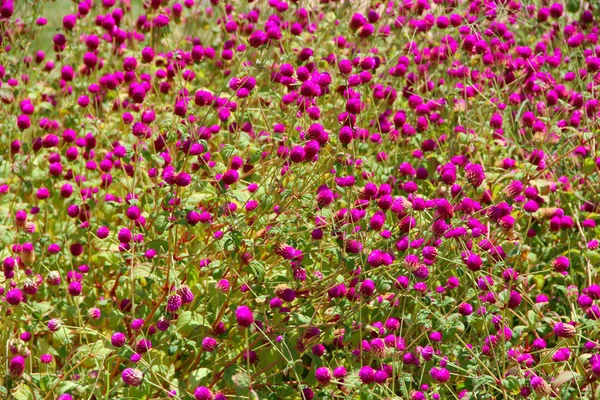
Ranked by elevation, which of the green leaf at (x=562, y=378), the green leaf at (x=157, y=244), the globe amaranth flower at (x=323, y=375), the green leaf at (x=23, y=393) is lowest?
the green leaf at (x=562, y=378)

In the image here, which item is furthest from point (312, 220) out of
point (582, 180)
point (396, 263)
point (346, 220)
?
A: point (582, 180)

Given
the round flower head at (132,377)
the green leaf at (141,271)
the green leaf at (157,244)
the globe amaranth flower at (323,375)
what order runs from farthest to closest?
the green leaf at (157,244) < the green leaf at (141,271) < the globe amaranth flower at (323,375) < the round flower head at (132,377)

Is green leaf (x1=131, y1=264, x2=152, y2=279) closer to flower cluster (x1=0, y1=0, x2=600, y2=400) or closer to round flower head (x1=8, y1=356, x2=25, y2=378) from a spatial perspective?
flower cluster (x1=0, y1=0, x2=600, y2=400)

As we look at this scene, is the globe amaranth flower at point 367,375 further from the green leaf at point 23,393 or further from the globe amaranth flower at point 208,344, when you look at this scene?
the green leaf at point 23,393

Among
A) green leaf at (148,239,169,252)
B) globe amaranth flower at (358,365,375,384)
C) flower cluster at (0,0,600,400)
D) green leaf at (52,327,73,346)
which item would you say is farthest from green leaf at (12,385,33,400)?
globe amaranth flower at (358,365,375,384)

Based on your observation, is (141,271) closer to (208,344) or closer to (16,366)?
(208,344)

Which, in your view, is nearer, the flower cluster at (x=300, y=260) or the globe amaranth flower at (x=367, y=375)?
the globe amaranth flower at (x=367, y=375)

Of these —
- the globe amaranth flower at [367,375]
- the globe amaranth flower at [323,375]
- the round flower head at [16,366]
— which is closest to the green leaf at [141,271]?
the round flower head at [16,366]

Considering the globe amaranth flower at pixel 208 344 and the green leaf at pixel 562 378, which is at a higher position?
the globe amaranth flower at pixel 208 344

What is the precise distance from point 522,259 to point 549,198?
0.48 m

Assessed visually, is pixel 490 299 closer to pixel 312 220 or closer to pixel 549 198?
pixel 312 220

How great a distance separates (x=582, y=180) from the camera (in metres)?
3.66

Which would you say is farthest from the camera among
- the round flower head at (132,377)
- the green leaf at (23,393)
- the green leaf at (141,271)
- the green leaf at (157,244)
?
the green leaf at (157,244)

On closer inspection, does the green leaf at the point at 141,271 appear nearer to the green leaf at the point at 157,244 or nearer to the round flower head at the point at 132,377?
the green leaf at the point at 157,244
